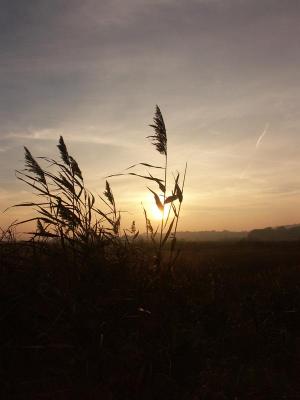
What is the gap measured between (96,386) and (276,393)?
1325 millimetres

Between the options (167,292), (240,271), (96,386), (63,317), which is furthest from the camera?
(240,271)

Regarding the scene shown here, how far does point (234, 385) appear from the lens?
329 centimetres

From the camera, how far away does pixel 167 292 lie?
14.3ft

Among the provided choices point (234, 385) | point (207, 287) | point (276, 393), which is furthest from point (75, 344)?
point (207, 287)

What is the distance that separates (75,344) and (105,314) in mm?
433

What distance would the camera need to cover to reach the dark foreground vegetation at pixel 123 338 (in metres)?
3.16

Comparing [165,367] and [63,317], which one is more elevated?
[63,317]

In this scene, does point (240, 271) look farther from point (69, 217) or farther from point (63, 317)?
point (63, 317)

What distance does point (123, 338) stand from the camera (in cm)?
361

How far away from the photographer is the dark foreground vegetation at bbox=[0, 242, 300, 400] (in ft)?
10.4

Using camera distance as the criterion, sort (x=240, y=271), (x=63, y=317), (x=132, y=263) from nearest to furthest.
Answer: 1. (x=63, y=317)
2. (x=132, y=263)
3. (x=240, y=271)

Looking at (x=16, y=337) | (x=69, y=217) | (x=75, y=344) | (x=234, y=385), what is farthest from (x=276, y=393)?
(x=69, y=217)

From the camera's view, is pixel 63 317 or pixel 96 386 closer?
pixel 96 386

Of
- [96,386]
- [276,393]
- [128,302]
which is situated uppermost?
[128,302]
